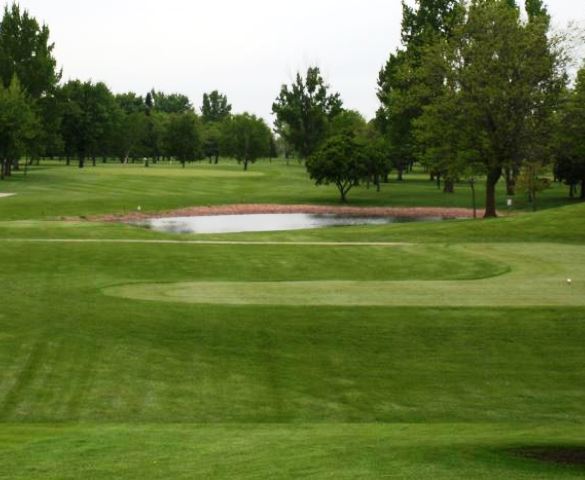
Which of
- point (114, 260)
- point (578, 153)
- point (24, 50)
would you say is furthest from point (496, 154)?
point (24, 50)

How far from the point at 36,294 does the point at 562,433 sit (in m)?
17.5

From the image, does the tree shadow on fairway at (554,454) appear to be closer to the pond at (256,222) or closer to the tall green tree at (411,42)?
the pond at (256,222)

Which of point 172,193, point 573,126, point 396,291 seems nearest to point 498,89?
point 573,126

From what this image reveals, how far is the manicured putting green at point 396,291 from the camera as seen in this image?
24.5m

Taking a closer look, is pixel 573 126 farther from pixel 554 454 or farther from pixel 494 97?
pixel 554 454

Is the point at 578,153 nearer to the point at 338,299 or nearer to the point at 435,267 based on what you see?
the point at 435,267

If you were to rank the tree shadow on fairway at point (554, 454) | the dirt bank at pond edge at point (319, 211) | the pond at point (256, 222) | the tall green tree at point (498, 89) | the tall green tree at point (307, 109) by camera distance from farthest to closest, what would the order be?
the tall green tree at point (307, 109) < the dirt bank at pond edge at point (319, 211) < the pond at point (256, 222) < the tall green tree at point (498, 89) < the tree shadow on fairway at point (554, 454)

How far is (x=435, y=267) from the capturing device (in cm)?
3338

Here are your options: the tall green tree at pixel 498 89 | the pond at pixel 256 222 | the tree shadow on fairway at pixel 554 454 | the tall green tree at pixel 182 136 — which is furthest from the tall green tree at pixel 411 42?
the tree shadow on fairway at pixel 554 454

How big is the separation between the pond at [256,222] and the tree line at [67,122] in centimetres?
3082

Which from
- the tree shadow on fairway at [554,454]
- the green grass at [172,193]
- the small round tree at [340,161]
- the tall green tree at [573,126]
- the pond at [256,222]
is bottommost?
the pond at [256,222]

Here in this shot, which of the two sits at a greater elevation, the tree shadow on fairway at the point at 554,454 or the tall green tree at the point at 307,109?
the tall green tree at the point at 307,109

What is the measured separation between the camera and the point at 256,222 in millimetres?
71688

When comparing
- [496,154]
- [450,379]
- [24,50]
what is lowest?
[450,379]
